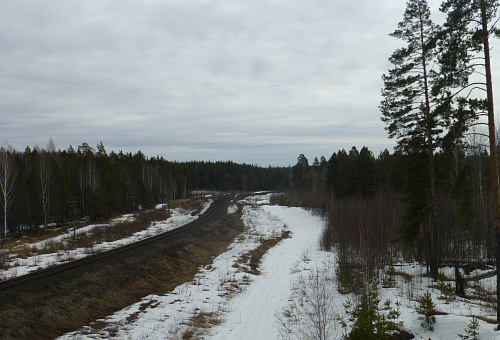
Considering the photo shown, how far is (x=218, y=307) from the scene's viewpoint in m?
14.1

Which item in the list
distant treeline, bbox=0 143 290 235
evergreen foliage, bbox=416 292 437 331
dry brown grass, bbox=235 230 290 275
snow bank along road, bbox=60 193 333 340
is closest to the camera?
evergreen foliage, bbox=416 292 437 331

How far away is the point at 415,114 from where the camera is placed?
53.6 feet

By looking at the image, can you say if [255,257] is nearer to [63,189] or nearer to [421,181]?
[421,181]

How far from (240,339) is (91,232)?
3217cm

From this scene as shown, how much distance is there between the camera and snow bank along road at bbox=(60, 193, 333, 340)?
1121 cm

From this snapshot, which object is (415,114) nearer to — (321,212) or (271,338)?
(271,338)

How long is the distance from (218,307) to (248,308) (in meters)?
1.42

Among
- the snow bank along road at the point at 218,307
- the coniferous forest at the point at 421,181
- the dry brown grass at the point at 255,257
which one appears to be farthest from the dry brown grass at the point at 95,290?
the coniferous forest at the point at 421,181

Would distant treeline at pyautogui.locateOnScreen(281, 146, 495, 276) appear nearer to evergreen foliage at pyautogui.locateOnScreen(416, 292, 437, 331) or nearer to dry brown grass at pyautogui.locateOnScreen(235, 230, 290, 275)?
evergreen foliage at pyautogui.locateOnScreen(416, 292, 437, 331)

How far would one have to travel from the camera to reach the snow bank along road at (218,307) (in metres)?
11.2

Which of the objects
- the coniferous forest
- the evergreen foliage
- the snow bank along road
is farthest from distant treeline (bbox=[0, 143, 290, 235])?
the evergreen foliage

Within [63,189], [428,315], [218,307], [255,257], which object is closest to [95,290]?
[218,307]

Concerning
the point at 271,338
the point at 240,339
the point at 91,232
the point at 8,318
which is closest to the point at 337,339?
the point at 271,338

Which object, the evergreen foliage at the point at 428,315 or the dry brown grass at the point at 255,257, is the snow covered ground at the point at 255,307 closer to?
the evergreen foliage at the point at 428,315
